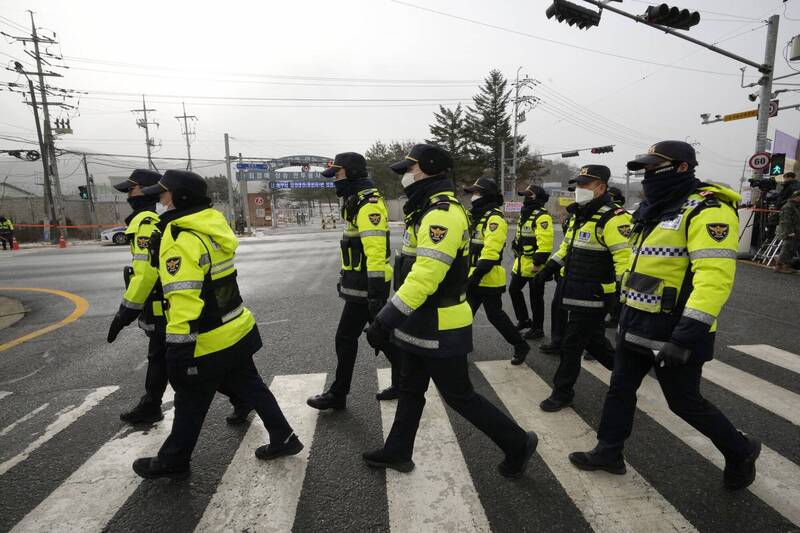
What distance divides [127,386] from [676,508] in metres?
4.81

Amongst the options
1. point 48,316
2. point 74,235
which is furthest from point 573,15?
point 74,235

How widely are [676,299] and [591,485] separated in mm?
1278

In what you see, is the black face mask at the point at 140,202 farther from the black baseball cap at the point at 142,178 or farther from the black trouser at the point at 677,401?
the black trouser at the point at 677,401

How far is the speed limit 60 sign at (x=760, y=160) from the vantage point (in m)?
13.1

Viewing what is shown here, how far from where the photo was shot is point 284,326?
6.29 meters

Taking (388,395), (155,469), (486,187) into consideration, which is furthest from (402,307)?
(486,187)

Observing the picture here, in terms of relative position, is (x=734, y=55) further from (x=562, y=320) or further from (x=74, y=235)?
(x=74, y=235)

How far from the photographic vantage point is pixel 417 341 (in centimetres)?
246

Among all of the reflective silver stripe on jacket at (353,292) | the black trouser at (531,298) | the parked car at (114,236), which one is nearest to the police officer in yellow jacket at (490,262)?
the black trouser at (531,298)

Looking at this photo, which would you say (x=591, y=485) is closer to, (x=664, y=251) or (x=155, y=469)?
(x=664, y=251)

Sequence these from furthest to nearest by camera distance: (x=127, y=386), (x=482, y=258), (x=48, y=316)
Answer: (x=48, y=316)
(x=482, y=258)
(x=127, y=386)

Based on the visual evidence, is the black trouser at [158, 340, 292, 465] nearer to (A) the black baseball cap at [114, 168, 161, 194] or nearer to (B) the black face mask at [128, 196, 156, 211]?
(B) the black face mask at [128, 196, 156, 211]

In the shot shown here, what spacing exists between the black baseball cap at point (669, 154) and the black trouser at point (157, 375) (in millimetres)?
3442

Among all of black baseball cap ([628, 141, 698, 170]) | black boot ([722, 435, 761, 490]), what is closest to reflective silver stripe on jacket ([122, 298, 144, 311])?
black baseball cap ([628, 141, 698, 170])
